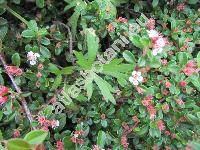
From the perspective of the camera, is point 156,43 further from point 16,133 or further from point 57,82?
point 16,133

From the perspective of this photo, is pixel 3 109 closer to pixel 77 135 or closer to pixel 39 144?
pixel 77 135

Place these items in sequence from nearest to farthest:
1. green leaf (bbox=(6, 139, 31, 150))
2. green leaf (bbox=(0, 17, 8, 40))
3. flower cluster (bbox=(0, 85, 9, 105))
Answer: green leaf (bbox=(6, 139, 31, 150)) → flower cluster (bbox=(0, 85, 9, 105)) → green leaf (bbox=(0, 17, 8, 40))

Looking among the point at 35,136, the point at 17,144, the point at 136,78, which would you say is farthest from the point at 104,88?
the point at 17,144

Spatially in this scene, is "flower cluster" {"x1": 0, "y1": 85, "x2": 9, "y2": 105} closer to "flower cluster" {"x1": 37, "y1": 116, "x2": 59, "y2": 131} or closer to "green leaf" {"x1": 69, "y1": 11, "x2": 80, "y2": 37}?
"flower cluster" {"x1": 37, "y1": 116, "x2": 59, "y2": 131}

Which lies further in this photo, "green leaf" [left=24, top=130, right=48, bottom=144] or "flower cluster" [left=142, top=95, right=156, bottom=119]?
"flower cluster" [left=142, top=95, right=156, bottom=119]

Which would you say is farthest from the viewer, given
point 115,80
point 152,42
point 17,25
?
point 17,25

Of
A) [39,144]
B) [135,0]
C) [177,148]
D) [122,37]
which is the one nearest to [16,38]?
[122,37]

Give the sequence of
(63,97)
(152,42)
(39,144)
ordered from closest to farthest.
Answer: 1. (39,144)
2. (152,42)
3. (63,97)

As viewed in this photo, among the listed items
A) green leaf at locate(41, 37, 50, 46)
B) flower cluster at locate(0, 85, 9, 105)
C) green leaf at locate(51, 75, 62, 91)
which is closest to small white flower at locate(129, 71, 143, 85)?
green leaf at locate(51, 75, 62, 91)

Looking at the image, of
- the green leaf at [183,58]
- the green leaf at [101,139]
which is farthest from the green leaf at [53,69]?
the green leaf at [183,58]
